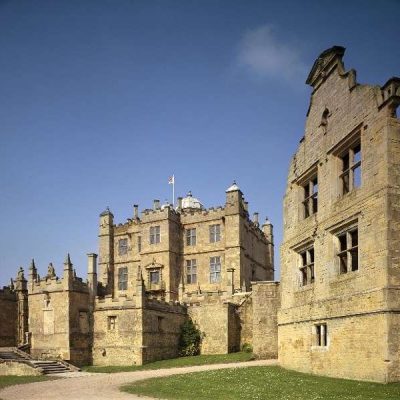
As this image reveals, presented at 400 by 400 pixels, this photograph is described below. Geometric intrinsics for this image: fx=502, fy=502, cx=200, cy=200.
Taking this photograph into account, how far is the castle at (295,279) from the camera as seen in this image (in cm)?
1761

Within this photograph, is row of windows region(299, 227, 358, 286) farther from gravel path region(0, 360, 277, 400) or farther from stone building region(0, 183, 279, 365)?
stone building region(0, 183, 279, 365)

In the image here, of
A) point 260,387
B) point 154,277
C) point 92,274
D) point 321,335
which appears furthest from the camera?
point 154,277

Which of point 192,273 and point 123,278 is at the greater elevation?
point 192,273

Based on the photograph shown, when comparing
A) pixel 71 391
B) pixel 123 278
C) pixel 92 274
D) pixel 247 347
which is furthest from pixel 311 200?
pixel 123 278

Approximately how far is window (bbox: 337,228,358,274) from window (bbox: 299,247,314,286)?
2676 mm

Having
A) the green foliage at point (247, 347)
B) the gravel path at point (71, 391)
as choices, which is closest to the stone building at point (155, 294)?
the green foliage at point (247, 347)

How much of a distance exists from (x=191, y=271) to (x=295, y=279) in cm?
2628

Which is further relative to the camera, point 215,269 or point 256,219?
point 256,219

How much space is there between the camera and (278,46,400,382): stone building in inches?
674

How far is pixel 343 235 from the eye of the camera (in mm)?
20812

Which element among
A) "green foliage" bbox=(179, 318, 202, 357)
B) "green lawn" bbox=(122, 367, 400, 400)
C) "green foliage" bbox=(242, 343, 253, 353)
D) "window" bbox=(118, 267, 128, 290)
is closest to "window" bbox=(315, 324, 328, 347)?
"green lawn" bbox=(122, 367, 400, 400)


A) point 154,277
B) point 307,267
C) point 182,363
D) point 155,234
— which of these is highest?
point 155,234

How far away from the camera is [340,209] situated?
67.4 feet

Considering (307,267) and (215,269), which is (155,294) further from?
(307,267)
